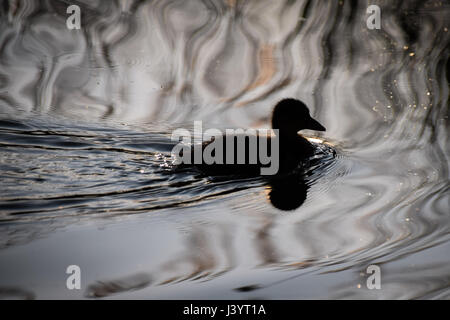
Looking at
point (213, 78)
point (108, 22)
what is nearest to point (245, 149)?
point (213, 78)

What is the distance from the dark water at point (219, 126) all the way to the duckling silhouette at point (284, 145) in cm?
19

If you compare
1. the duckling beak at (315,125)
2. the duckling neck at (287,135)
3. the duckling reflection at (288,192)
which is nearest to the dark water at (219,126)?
the duckling reflection at (288,192)

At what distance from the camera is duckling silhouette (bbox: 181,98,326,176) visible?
16.7 feet

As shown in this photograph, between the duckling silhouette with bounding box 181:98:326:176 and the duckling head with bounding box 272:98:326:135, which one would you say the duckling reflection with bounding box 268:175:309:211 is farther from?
the duckling head with bounding box 272:98:326:135

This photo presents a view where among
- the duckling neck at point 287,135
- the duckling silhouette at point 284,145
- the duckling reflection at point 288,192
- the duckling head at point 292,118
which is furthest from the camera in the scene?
the duckling head at point 292,118

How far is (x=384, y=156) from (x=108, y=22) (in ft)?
15.5

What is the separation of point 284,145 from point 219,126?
28.9 inches

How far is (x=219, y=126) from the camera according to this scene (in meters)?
5.86

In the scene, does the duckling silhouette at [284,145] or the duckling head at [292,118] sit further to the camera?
the duckling head at [292,118]

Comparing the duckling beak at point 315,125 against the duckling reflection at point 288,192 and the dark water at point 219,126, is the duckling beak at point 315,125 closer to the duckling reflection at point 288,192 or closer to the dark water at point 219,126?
the dark water at point 219,126

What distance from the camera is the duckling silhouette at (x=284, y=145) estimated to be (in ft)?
16.7

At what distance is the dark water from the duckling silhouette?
19cm

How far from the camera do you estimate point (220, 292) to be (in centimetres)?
288

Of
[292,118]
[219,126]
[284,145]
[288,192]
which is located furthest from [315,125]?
[288,192]
